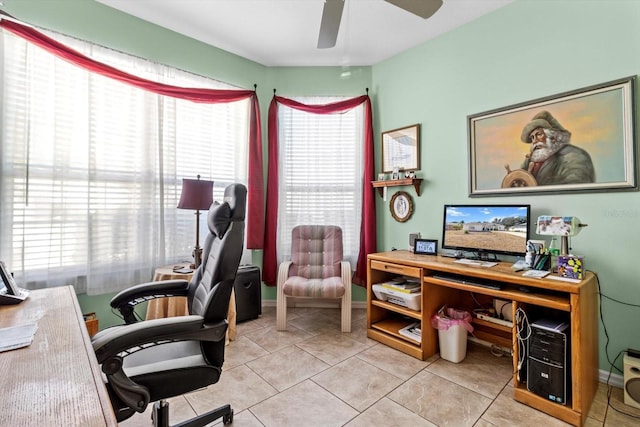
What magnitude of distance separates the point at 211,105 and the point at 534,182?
9.77ft

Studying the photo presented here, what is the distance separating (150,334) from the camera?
101cm

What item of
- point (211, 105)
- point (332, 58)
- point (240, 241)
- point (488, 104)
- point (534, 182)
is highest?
point (332, 58)

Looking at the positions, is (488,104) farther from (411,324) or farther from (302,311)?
(302,311)

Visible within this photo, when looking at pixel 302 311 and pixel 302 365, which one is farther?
pixel 302 311

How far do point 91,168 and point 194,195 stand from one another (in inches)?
30.8

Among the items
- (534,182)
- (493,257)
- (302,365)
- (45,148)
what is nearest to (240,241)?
(302,365)

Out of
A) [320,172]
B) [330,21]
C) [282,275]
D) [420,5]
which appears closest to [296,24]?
[330,21]

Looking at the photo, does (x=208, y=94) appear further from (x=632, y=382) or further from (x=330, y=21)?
(x=632, y=382)

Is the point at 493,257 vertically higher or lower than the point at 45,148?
lower

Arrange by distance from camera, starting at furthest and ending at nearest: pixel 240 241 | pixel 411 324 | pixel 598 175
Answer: pixel 411 324, pixel 598 175, pixel 240 241

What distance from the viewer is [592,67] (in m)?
1.90

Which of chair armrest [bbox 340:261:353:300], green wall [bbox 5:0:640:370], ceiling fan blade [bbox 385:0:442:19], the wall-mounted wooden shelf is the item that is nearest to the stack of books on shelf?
chair armrest [bbox 340:261:353:300]

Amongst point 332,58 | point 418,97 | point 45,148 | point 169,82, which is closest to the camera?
point 45,148

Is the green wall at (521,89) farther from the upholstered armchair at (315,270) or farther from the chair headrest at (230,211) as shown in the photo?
the chair headrest at (230,211)
